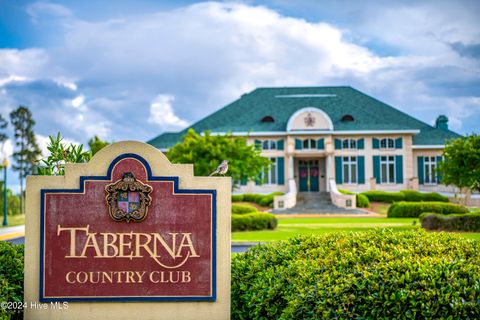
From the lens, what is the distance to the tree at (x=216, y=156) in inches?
1239

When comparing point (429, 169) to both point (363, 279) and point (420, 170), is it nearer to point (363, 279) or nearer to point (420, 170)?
point (420, 170)

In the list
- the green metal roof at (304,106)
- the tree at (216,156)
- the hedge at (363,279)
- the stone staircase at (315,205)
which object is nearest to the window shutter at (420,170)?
the green metal roof at (304,106)

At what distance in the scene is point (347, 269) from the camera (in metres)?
5.95

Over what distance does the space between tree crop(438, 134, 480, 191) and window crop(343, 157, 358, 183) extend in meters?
21.4

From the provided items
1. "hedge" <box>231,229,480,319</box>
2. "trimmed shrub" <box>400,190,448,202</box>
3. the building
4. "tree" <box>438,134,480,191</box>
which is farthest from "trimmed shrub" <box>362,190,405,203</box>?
"hedge" <box>231,229,480,319</box>

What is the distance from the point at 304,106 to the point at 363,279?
46690 mm

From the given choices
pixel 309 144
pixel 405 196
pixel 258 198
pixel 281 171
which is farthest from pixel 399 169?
pixel 258 198

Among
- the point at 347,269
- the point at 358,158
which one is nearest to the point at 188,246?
the point at 347,269

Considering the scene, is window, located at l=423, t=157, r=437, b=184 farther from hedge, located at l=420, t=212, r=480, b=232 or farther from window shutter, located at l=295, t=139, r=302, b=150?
hedge, located at l=420, t=212, r=480, b=232

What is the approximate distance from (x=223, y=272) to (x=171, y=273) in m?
0.64

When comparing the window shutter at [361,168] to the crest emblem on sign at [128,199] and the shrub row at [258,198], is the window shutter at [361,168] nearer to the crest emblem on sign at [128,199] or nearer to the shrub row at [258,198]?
the shrub row at [258,198]

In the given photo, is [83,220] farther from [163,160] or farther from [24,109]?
[24,109]

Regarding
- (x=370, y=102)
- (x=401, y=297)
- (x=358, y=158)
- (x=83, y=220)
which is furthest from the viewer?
(x=370, y=102)

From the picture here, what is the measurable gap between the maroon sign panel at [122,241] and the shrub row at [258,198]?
3487 centimetres
